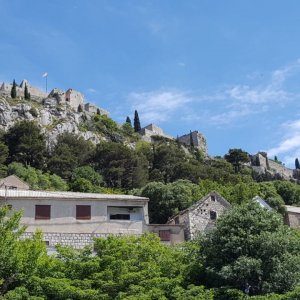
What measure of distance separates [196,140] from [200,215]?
96.4m

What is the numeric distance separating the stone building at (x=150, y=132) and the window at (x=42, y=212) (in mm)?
89010

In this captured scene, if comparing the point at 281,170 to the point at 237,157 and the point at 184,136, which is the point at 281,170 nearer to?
the point at 184,136

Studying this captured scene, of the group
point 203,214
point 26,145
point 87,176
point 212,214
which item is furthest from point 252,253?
point 26,145

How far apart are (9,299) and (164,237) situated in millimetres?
21567

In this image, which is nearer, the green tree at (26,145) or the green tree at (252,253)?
the green tree at (252,253)

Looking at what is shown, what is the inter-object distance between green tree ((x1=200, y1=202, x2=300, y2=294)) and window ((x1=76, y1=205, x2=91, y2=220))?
43.4 ft

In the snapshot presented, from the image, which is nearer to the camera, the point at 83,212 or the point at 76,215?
the point at 76,215

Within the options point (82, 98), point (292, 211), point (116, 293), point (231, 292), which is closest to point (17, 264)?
point (116, 293)

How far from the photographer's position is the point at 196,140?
147m

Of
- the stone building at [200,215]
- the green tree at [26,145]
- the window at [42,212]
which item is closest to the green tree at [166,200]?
the stone building at [200,215]

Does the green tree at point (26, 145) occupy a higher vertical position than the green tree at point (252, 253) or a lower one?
higher

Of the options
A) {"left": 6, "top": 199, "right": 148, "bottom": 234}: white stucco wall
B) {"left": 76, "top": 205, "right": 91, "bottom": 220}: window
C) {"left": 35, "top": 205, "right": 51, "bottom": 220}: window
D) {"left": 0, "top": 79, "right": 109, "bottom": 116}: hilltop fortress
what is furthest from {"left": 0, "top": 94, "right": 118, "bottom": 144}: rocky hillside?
{"left": 35, "top": 205, "right": 51, "bottom": 220}: window

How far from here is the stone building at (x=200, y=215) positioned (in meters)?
48.6

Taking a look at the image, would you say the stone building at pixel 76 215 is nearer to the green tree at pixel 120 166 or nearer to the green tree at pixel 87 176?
the green tree at pixel 87 176
